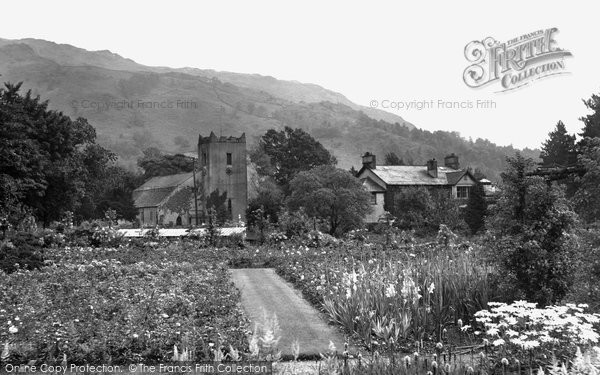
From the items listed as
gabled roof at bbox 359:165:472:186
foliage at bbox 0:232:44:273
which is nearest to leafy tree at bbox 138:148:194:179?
gabled roof at bbox 359:165:472:186

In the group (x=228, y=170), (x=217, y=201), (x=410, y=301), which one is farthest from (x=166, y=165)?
(x=410, y=301)

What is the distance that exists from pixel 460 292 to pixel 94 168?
43015mm

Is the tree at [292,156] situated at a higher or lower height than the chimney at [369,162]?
higher

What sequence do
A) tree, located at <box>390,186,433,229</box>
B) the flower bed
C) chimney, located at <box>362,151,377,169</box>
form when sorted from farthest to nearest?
chimney, located at <box>362,151,377,169</box> → tree, located at <box>390,186,433,229</box> → the flower bed

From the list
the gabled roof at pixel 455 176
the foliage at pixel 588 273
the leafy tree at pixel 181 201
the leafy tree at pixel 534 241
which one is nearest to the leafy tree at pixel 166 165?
the leafy tree at pixel 181 201

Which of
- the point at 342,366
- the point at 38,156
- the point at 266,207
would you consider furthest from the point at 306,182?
the point at 342,366

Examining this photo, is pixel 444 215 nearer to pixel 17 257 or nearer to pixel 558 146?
pixel 558 146

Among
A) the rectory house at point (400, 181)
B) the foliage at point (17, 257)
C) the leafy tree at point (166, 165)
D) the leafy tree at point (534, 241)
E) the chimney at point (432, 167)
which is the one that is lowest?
the foliage at point (17, 257)

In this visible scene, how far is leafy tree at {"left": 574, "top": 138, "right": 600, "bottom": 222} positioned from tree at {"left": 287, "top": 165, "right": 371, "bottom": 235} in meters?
34.1

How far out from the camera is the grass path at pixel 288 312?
8673 millimetres

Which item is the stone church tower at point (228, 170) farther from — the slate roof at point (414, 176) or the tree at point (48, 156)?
the tree at point (48, 156)

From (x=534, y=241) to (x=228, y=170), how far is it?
55.3m

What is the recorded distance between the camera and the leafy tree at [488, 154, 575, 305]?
9.11 meters

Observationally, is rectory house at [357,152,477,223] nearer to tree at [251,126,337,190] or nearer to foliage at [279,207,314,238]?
tree at [251,126,337,190]
